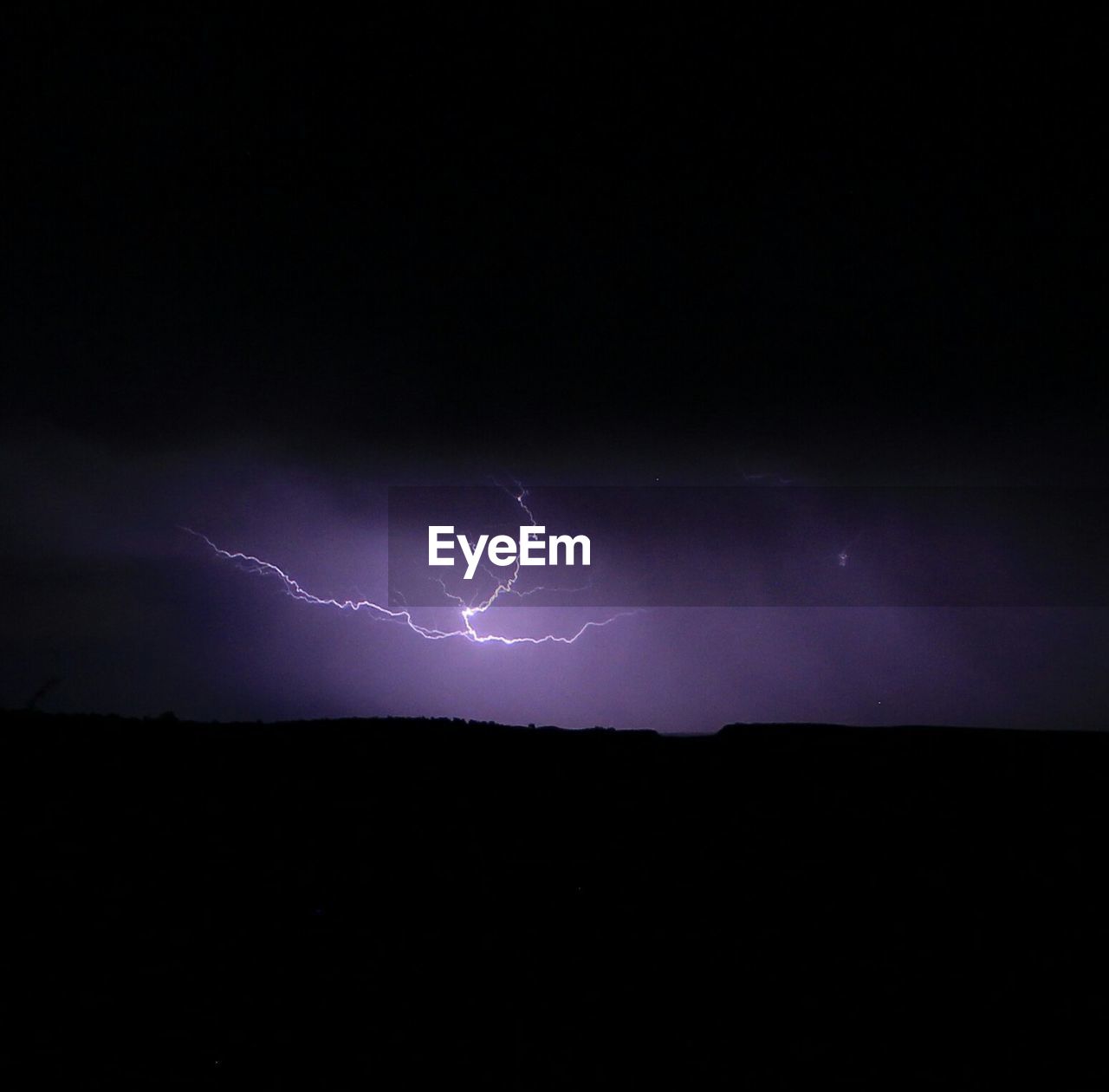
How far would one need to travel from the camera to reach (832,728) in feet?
11.4

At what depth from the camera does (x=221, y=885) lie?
232 cm

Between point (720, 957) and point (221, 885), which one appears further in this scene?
point (221, 885)

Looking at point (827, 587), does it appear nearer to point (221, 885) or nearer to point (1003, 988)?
point (1003, 988)

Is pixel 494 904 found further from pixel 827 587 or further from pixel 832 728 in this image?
pixel 827 587

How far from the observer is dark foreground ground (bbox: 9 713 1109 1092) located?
1.75 m

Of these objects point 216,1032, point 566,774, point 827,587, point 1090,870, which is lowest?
point 216,1032

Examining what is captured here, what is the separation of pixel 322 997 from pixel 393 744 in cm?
139

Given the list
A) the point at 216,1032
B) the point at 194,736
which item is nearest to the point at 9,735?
the point at 194,736

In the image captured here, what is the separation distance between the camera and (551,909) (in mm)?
2266

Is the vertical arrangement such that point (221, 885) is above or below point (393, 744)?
below

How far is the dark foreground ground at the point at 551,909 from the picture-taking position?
69.0 inches

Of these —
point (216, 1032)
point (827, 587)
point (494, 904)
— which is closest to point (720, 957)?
point (494, 904)

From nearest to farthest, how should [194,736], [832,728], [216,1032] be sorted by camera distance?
[216,1032]
[194,736]
[832,728]

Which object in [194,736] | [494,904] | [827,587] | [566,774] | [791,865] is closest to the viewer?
[494,904]
